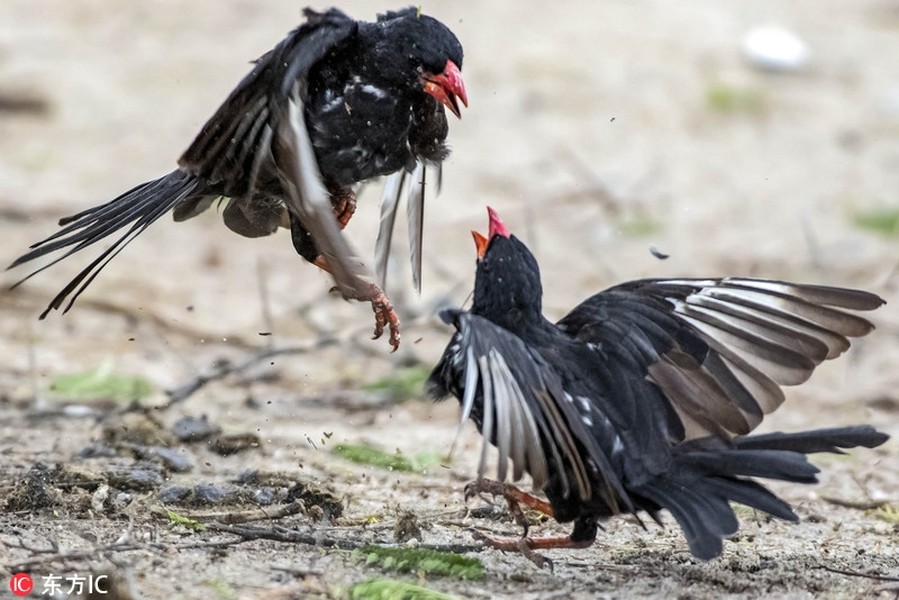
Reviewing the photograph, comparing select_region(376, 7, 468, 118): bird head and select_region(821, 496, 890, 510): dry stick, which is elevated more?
select_region(376, 7, 468, 118): bird head

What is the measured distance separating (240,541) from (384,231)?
8.01 ft

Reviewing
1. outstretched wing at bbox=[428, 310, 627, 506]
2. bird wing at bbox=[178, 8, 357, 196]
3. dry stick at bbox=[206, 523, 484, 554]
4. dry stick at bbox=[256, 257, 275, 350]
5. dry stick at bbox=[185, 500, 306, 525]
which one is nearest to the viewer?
outstretched wing at bbox=[428, 310, 627, 506]

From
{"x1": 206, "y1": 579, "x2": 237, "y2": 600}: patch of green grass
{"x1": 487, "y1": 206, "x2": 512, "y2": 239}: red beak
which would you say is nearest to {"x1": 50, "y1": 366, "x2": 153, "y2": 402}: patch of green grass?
{"x1": 487, "y1": 206, "x2": 512, "y2": 239}: red beak

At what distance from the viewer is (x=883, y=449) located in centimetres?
708

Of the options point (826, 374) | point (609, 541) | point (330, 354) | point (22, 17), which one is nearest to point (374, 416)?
point (330, 354)

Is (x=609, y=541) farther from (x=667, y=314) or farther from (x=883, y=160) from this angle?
(x=883, y=160)

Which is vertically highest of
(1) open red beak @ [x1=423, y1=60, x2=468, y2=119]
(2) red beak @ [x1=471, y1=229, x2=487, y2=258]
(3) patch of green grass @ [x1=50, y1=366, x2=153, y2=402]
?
(1) open red beak @ [x1=423, y1=60, x2=468, y2=119]

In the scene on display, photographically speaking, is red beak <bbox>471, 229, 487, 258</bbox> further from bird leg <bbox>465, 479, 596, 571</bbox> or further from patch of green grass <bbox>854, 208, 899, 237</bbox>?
patch of green grass <bbox>854, 208, 899, 237</bbox>

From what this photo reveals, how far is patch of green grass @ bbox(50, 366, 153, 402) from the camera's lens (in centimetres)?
743

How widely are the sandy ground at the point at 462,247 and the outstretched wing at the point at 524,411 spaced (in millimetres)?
399

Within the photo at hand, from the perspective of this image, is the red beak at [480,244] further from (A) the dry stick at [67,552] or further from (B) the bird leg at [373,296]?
(A) the dry stick at [67,552]

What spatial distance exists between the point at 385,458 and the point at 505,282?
5.53 ft

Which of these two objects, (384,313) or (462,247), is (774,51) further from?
(384,313)

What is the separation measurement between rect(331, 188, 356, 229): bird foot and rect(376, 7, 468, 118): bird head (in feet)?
2.22
